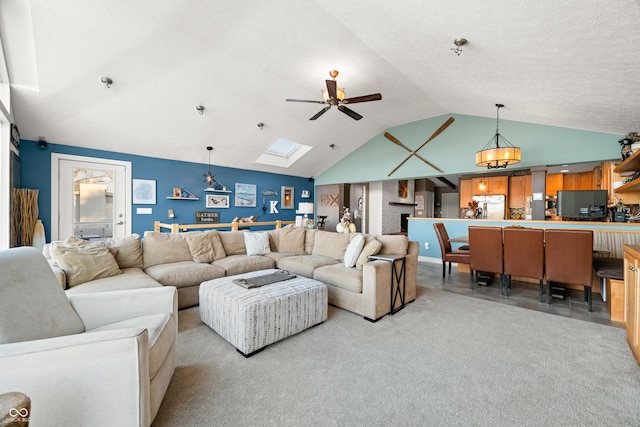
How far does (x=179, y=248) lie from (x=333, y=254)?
2.16 m

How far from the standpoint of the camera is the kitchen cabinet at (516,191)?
675cm

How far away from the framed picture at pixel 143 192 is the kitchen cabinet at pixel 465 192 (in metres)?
8.02

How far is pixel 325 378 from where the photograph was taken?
1.79 meters

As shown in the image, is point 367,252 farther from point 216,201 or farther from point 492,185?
point 492,185

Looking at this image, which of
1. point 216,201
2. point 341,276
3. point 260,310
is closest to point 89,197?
point 216,201

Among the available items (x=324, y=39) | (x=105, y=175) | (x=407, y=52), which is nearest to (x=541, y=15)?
(x=407, y=52)

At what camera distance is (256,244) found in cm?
419

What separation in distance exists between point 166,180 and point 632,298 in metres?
7.15

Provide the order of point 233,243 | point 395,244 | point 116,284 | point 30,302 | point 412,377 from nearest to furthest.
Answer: point 30,302, point 412,377, point 116,284, point 395,244, point 233,243

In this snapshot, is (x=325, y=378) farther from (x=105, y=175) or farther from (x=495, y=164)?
(x=105, y=175)

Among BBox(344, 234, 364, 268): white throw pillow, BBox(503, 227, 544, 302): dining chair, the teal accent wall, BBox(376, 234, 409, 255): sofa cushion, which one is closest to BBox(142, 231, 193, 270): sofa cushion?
BBox(344, 234, 364, 268): white throw pillow

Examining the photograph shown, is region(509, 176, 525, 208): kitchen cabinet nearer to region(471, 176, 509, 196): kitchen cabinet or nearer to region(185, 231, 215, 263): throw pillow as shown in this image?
region(471, 176, 509, 196): kitchen cabinet

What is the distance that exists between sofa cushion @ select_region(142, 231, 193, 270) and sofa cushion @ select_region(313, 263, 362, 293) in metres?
1.87

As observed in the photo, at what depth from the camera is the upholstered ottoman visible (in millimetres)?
2111
